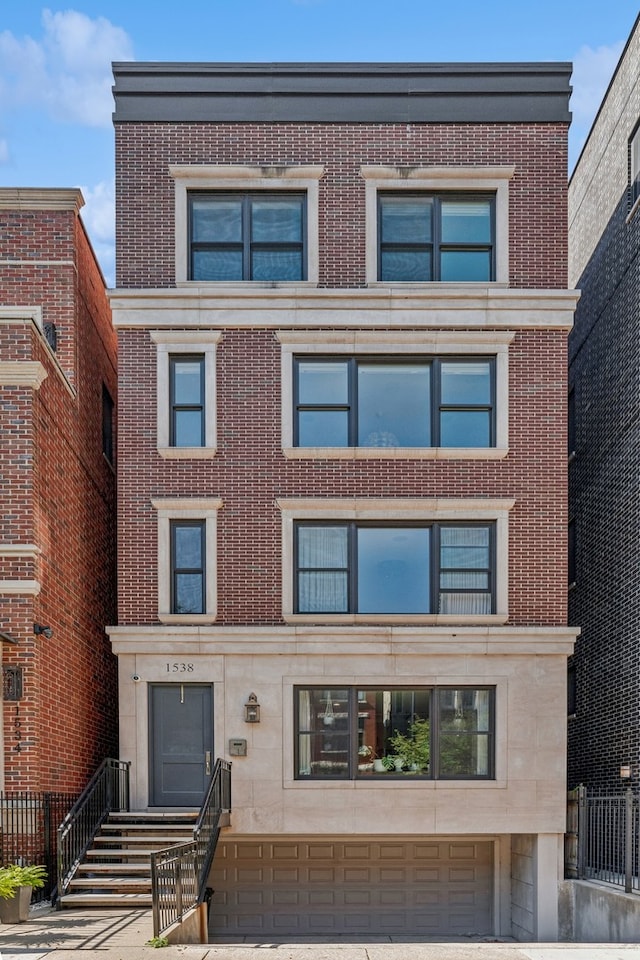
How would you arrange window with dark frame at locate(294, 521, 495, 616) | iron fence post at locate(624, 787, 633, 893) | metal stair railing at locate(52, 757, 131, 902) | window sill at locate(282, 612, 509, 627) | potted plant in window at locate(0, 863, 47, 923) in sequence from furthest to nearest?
window with dark frame at locate(294, 521, 495, 616) → window sill at locate(282, 612, 509, 627) → metal stair railing at locate(52, 757, 131, 902) → iron fence post at locate(624, 787, 633, 893) → potted plant in window at locate(0, 863, 47, 923)

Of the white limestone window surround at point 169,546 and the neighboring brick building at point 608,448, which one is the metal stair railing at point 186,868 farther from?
the neighboring brick building at point 608,448

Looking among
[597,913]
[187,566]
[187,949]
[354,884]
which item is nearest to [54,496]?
[187,566]

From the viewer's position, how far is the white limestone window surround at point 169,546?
17281 millimetres

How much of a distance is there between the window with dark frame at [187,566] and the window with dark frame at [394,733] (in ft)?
8.10

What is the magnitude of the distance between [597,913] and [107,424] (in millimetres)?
13623

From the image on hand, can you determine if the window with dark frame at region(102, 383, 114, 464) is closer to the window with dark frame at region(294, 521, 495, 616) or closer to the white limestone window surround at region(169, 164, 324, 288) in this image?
the white limestone window surround at region(169, 164, 324, 288)

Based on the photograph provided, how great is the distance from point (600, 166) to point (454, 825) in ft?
45.7

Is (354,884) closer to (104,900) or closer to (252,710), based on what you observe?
(252,710)

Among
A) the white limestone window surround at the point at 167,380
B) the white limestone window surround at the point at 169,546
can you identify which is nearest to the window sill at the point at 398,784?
the white limestone window surround at the point at 169,546

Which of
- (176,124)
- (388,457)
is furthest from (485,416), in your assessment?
(176,124)

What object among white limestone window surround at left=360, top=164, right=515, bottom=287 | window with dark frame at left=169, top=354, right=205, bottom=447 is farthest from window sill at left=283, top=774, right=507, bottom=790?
white limestone window surround at left=360, top=164, right=515, bottom=287

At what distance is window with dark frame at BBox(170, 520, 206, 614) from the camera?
1750cm

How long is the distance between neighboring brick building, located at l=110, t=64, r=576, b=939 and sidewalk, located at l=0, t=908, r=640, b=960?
4.49 metres

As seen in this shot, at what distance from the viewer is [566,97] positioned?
706 inches
